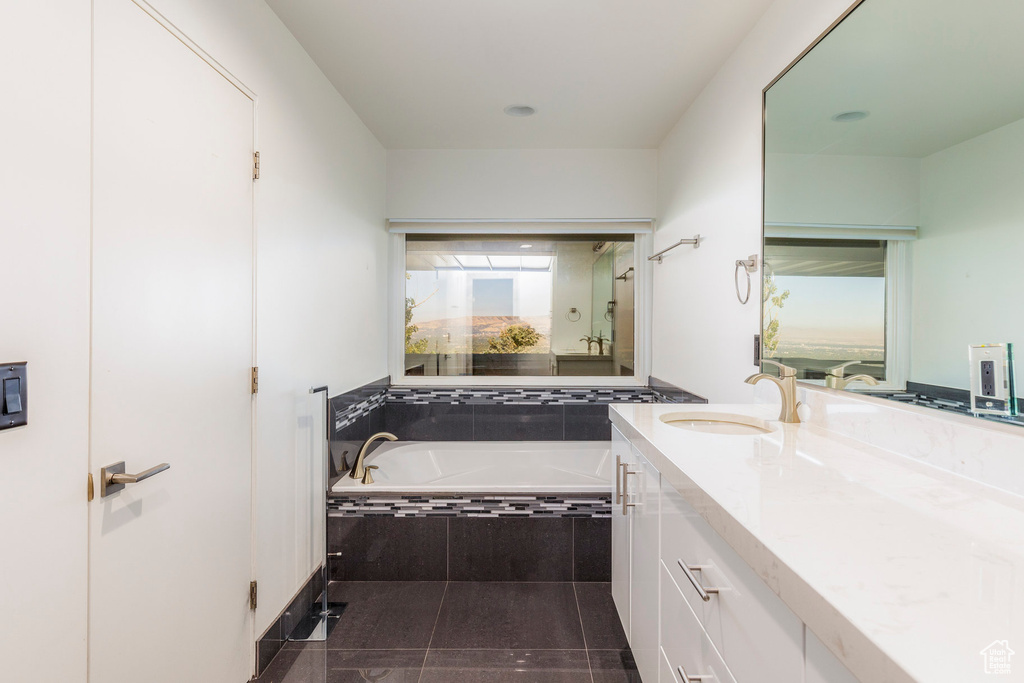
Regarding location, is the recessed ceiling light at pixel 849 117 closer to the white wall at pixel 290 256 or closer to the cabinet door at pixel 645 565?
the cabinet door at pixel 645 565

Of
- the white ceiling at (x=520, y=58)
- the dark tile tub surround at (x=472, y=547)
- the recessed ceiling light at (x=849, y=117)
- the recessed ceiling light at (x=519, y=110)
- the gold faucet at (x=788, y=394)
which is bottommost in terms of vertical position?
the dark tile tub surround at (x=472, y=547)

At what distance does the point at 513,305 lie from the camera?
354cm

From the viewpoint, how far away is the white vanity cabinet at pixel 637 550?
1.34 metres

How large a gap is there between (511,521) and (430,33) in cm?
220

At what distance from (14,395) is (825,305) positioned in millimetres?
2002

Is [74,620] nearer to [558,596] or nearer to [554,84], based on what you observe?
[558,596]

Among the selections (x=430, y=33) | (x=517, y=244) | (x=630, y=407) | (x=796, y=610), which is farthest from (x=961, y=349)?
(x=517, y=244)

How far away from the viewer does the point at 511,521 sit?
240 cm

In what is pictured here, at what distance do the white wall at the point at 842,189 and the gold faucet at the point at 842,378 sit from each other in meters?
0.41

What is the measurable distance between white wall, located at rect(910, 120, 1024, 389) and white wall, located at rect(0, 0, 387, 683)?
1.87 m

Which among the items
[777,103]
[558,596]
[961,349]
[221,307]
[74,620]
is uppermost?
[777,103]

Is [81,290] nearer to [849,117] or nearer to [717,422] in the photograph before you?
[717,422]

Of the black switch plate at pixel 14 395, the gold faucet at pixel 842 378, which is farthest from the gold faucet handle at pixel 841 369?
the black switch plate at pixel 14 395

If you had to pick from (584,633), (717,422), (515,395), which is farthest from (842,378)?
(515,395)
